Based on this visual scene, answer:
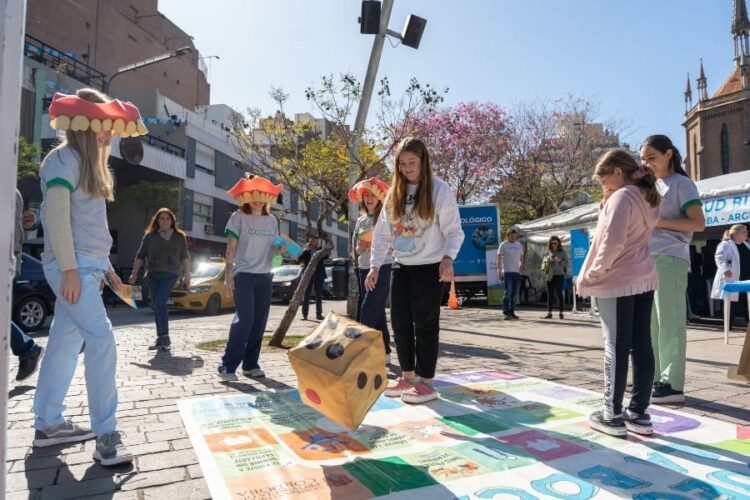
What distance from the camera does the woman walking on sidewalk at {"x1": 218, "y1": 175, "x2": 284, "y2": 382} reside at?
473 cm

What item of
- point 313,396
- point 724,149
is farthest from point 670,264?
point 724,149

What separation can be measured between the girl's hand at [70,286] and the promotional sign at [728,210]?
10.2m

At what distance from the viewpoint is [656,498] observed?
2.17 meters

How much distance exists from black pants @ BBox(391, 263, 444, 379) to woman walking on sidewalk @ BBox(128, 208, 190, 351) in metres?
3.61

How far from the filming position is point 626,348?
10.1 feet

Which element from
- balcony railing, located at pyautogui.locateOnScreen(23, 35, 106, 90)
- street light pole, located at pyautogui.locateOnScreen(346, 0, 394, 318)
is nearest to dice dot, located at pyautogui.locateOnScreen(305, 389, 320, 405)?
street light pole, located at pyautogui.locateOnScreen(346, 0, 394, 318)

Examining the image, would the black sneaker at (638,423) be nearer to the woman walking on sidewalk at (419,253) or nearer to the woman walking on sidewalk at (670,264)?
the woman walking on sidewalk at (670,264)

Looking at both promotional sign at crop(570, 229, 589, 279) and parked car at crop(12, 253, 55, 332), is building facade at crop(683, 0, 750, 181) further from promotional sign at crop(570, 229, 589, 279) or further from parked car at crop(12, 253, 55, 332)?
parked car at crop(12, 253, 55, 332)

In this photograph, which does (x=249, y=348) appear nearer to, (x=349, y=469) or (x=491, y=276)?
(x=349, y=469)

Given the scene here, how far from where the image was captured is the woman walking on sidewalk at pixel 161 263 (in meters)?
6.56

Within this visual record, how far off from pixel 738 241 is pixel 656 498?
7876 millimetres

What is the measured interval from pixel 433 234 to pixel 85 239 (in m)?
2.22

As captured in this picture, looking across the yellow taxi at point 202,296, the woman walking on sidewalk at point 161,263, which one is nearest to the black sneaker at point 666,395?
the woman walking on sidewalk at point 161,263

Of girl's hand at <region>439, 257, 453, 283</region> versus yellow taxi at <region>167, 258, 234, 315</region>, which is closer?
girl's hand at <region>439, 257, 453, 283</region>
